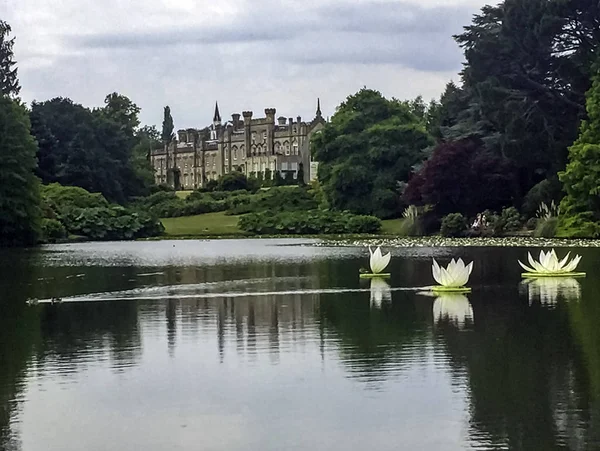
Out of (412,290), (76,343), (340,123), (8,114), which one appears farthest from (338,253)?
(340,123)

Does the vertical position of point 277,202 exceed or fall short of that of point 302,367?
it exceeds it

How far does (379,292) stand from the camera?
25297 mm

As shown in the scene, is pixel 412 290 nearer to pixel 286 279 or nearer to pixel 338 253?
pixel 286 279

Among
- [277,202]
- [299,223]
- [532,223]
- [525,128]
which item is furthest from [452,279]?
[277,202]

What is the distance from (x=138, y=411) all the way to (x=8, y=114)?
51561 millimetres

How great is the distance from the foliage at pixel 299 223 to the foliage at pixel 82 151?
17.9 metres

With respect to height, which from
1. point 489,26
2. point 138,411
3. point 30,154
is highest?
point 489,26

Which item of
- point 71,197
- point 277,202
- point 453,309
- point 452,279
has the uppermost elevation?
point 71,197

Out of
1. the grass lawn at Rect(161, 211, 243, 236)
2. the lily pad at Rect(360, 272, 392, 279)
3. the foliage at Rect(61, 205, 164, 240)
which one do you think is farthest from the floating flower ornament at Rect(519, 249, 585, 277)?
the foliage at Rect(61, 205, 164, 240)

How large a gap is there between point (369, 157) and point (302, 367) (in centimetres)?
6446

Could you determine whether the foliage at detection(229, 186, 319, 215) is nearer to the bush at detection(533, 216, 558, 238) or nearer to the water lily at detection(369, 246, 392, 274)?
the bush at detection(533, 216, 558, 238)

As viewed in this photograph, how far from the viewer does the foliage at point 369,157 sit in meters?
77.5

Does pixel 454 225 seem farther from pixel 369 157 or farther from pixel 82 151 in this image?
pixel 82 151

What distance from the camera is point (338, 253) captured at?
4516cm
